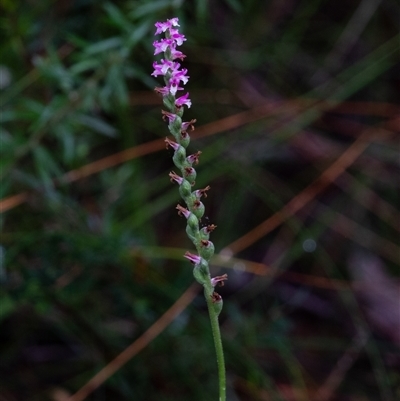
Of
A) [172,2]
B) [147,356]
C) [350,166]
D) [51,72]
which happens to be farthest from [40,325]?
[350,166]

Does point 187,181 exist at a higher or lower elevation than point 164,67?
lower

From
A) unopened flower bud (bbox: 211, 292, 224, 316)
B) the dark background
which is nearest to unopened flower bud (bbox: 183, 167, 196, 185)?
unopened flower bud (bbox: 211, 292, 224, 316)

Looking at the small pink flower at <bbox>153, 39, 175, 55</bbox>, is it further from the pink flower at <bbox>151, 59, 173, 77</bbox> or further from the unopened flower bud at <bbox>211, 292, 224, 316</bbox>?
the unopened flower bud at <bbox>211, 292, 224, 316</bbox>

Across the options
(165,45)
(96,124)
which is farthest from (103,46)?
(165,45)

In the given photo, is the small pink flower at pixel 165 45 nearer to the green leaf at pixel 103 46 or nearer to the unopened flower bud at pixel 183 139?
the unopened flower bud at pixel 183 139

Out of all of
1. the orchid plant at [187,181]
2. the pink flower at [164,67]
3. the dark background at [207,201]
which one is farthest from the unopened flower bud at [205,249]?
the dark background at [207,201]

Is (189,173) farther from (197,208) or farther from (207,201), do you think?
(207,201)

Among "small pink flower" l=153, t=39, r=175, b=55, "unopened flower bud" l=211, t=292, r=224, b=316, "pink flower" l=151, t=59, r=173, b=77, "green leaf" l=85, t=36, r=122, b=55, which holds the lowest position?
"unopened flower bud" l=211, t=292, r=224, b=316

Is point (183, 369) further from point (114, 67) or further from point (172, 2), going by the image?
point (172, 2)
